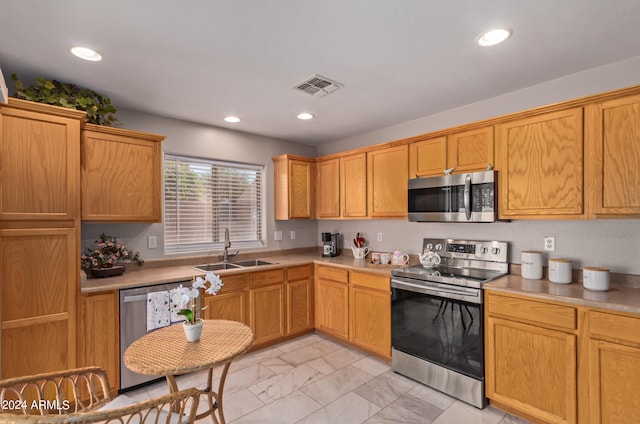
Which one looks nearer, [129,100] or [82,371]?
[82,371]

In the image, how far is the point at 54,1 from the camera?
1.55 metres

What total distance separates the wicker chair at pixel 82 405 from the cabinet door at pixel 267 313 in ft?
4.56

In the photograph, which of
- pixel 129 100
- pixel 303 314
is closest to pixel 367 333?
pixel 303 314

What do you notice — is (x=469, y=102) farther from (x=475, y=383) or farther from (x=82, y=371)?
(x=82, y=371)

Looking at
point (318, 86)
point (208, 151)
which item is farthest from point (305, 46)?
point (208, 151)

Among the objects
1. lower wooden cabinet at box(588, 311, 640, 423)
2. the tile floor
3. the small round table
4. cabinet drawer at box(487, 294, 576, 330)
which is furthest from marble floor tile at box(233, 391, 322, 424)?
A: lower wooden cabinet at box(588, 311, 640, 423)

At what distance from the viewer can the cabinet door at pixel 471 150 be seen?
262cm

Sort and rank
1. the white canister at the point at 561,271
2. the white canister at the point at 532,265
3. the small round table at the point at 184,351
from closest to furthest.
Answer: the small round table at the point at 184,351 < the white canister at the point at 561,271 < the white canister at the point at 532,265

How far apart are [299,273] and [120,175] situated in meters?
2.06

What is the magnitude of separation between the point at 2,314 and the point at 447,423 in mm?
3054

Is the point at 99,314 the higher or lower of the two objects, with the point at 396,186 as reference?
lower

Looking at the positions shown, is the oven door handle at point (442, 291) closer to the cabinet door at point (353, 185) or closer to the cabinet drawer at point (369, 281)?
the cabinet drawer at point (369, 281)

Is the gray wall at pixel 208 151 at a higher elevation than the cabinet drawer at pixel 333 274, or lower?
higher

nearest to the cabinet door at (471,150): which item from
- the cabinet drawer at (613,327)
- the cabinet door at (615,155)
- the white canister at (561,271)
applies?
the cabinet door at (615,155)
